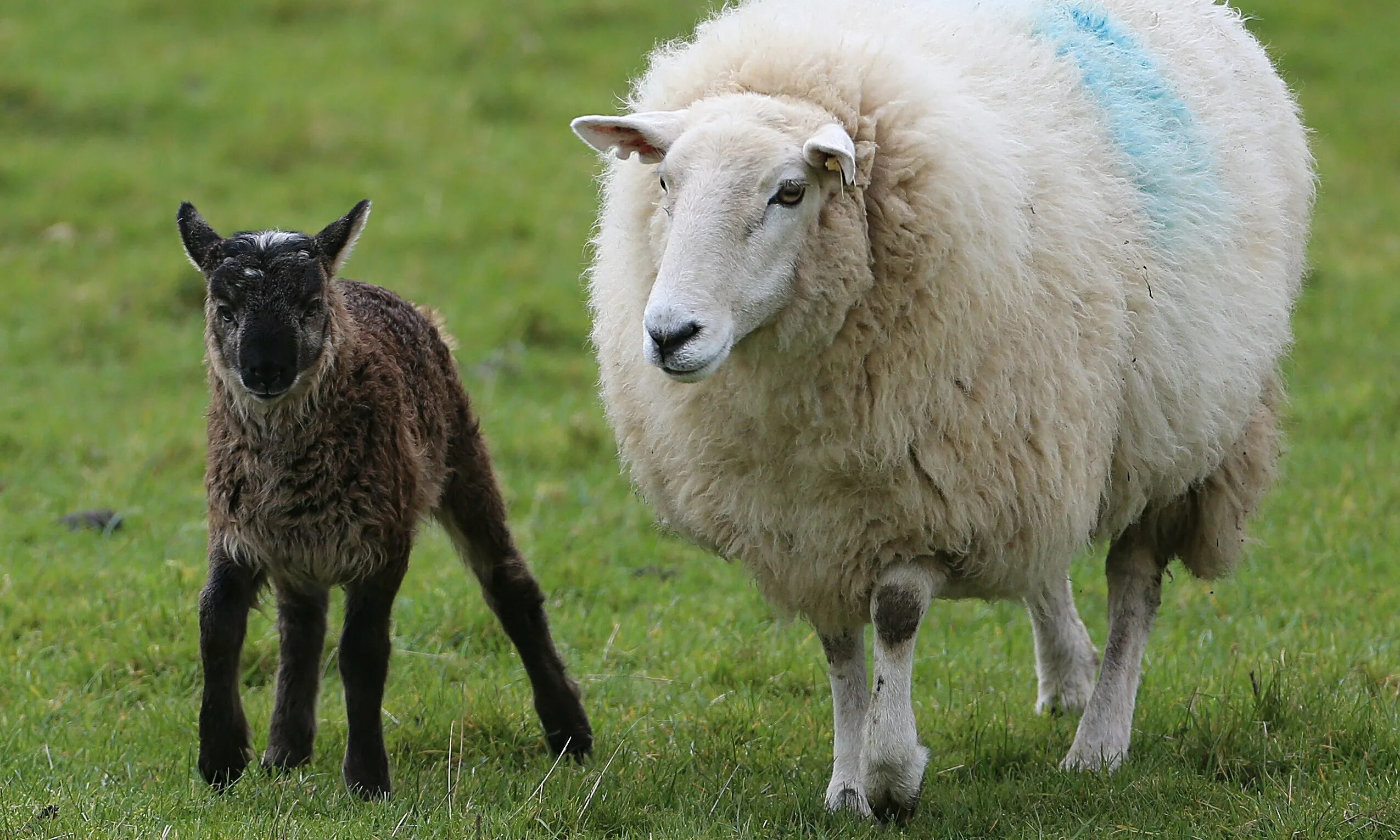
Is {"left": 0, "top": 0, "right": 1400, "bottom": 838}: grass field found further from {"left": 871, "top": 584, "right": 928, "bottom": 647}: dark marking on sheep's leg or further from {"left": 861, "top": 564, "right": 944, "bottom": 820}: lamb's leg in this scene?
{"left": 871, "top": 584, "right": 928, "bottom": 647}: dark marking on sheep's leg

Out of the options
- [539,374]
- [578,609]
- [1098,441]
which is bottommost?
[539,374]

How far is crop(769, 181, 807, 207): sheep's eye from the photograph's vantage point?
155 inches

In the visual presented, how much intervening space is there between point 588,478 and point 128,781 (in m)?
3.72

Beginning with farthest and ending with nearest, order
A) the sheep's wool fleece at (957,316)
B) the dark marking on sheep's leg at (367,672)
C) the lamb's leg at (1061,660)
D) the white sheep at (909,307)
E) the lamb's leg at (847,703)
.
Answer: the lamb's leg at (1061,660), the lamb's leg at (847,703), the dark marking on sheep's leg at (367,672), the sheep's wool fleece at (957,316), the white sheep at (909,307)

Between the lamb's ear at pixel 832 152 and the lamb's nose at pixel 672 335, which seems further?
the lamb's ear at pixel 832 152

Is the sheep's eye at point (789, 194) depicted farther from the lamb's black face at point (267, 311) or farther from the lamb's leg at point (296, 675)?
the lamb's leg at point (296, 675)

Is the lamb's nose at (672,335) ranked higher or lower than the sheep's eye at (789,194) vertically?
lower

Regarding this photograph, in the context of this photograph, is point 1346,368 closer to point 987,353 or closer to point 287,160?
point 987,353

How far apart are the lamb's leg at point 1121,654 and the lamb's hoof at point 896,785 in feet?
2.62

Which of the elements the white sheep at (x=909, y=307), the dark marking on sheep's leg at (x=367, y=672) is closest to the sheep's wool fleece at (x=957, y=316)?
the white sheep at (x=909, y=307)

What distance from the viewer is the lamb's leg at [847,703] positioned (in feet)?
15.3

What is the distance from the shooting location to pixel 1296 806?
4230 mm

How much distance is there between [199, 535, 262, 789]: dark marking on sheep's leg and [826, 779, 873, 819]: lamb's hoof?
1627 millimetres

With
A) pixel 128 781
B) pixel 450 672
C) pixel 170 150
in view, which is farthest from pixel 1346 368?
pixel 170 150
